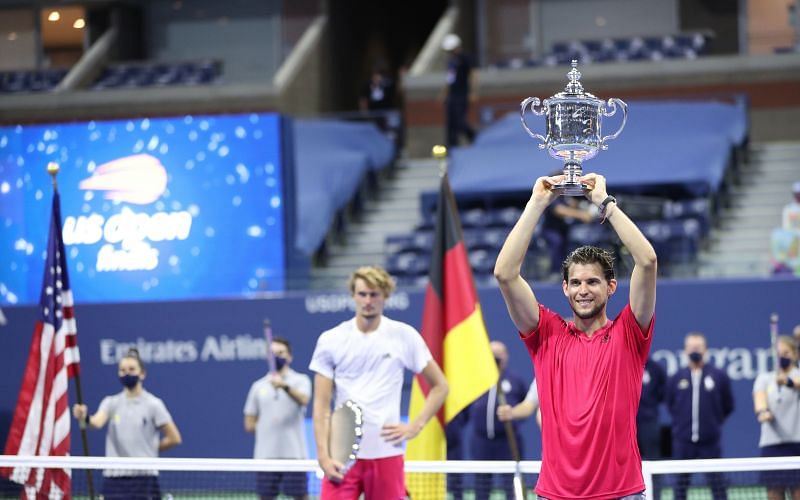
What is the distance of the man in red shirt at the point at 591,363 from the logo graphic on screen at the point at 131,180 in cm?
1027

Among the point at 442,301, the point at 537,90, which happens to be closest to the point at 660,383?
the point at 442,301

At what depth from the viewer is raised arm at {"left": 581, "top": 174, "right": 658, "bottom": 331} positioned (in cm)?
513

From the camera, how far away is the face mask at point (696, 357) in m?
11.3

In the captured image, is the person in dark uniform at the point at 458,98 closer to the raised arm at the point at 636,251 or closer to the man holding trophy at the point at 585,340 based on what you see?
the man holding trophy at the point at 585,340

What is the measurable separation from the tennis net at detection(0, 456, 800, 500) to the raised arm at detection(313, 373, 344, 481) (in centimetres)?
33

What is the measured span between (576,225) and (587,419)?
11.1m

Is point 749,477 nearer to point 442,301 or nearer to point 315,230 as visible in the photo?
point 442,301

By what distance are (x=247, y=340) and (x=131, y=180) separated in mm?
2398

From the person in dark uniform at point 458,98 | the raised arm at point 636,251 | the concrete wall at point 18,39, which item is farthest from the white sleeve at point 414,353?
the concrete wall at point 18,39

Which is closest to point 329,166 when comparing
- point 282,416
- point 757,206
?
point 757,206

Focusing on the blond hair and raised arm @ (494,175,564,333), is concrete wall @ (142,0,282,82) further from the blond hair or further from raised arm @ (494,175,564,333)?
raised arm @ (494,175,564,333)

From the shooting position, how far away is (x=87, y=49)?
25.8m

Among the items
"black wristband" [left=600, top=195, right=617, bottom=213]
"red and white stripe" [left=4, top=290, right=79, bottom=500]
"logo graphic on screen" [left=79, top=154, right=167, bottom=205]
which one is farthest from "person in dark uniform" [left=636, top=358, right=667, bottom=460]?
"black wristband" [left=600, top=195, right=617, bottom=213]

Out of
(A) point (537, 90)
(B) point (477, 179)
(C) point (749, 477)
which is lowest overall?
(C) point (749, 477)
